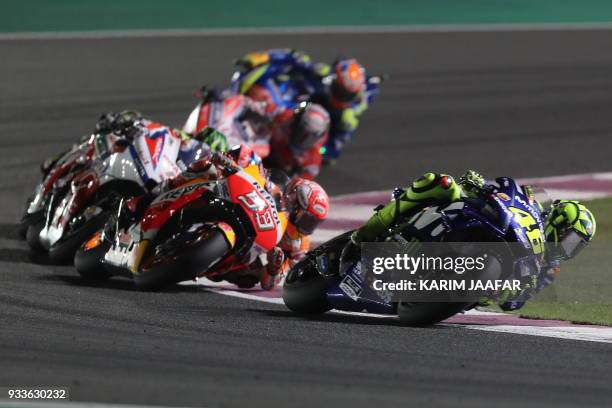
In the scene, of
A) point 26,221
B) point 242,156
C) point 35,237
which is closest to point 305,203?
point 242,156

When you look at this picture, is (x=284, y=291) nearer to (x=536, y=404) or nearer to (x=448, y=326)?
(x=448, y=326)

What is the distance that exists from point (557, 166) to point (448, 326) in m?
6.91

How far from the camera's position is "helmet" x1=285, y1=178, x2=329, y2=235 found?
1029 cm

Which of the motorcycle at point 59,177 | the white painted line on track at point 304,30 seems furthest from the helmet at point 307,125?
the white painted line on track at point 304,30

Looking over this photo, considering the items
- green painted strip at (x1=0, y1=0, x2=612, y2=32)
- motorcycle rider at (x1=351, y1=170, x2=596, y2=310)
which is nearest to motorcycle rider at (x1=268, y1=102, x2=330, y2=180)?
motorcycle rider at (x1=351, y1=170, x2=596, y2=310)

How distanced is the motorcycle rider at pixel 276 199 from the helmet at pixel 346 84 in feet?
14.7

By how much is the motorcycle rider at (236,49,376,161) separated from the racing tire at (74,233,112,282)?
15.0ft

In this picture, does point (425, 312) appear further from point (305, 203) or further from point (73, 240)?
point (73, 240)

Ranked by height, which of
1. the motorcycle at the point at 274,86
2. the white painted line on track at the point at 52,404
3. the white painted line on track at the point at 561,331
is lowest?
the white painted line on track at the point at 52,404

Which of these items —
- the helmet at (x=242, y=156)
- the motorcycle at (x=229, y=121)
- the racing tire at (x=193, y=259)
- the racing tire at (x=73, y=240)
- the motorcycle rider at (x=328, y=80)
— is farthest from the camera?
the motorcycle rider at (x=328, y=80)

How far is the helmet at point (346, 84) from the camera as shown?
14.9 m

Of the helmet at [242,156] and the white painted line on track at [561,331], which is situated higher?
the helmet at [242,156]

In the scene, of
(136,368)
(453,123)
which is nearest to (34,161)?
(453,123)

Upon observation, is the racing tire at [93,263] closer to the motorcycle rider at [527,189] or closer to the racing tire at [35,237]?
the racing tire at [35,237]
